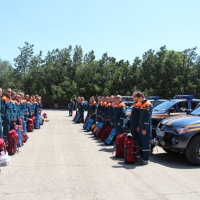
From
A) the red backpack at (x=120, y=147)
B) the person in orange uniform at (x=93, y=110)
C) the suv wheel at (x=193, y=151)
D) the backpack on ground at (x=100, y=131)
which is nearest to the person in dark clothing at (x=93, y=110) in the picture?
the person in orange uniform at (x=93, y=110)

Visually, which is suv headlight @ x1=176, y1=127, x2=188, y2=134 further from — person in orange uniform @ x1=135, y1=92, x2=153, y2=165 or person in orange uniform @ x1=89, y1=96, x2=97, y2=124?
person in orange uniform @ x1=89, y1=96, x2=97, y2=124

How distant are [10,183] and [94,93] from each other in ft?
132

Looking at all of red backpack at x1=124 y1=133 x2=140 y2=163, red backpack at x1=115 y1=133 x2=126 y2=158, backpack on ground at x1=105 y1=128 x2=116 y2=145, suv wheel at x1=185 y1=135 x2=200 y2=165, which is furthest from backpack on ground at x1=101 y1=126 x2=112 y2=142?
suv wheel at x1=185 y1=135 x2=200 y2=165

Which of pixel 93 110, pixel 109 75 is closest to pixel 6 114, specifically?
pixel 93 110

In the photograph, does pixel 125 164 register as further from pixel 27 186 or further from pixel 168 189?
pixel 27 186

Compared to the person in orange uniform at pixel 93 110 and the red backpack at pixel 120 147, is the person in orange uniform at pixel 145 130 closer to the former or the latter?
the red backpack at pixel 120 147

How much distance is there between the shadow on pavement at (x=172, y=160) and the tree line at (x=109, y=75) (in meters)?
32.1

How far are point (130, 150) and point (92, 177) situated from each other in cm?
186

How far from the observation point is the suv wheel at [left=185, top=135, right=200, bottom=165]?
7.95 metres

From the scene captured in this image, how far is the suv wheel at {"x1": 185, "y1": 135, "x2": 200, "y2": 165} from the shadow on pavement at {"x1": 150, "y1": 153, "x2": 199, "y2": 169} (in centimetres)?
19

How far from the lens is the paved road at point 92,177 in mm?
5607

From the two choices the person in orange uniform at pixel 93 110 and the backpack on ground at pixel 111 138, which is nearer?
the backpack on ground at pixel 111 138

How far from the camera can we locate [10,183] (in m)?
6.22

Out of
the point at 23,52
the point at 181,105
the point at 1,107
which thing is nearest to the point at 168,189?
the point at 1,107
